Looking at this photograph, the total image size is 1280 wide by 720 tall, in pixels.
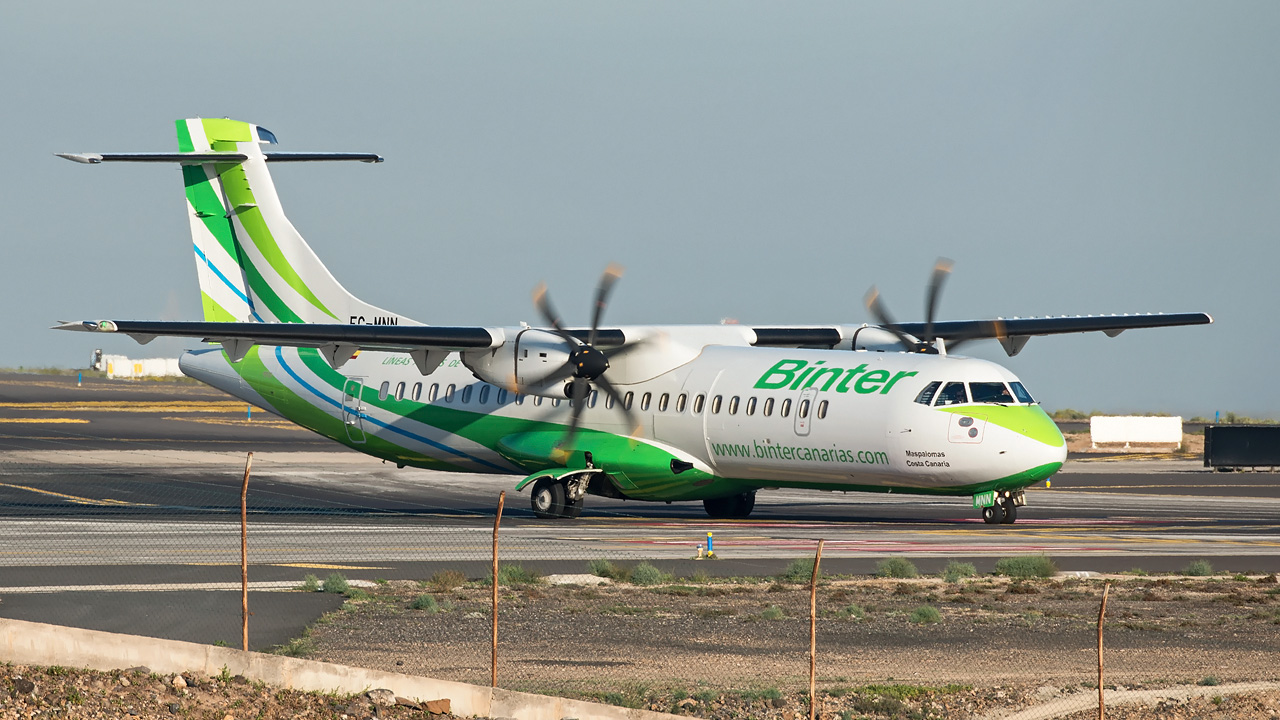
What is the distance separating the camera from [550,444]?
3094 cm

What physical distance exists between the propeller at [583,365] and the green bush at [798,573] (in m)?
8.77

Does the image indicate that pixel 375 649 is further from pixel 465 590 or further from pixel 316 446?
pixel 316 446

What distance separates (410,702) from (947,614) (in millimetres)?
8186

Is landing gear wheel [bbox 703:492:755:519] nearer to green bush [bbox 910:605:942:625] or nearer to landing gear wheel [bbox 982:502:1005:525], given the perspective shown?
landing gear wheel [bbox 982:502:1005:525]

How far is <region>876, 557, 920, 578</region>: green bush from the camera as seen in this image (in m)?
21.0

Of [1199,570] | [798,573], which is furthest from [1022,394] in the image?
[798,573]

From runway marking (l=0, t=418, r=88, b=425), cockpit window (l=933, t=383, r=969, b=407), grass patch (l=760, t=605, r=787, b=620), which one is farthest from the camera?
runway marking (l=0, t=418, r=88, b=425)

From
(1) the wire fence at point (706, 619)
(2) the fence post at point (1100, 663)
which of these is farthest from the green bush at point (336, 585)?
(2) the fence post at point (1100, 663)

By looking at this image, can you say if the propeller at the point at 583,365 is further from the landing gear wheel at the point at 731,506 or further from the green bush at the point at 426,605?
the green bush at the point at 426,605

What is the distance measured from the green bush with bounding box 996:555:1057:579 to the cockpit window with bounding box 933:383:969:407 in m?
4.98

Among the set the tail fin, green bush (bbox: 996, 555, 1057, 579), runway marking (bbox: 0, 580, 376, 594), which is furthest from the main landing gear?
the tail fin

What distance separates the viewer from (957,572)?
21.0 metres

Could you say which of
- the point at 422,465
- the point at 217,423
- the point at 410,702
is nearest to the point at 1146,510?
the point at 422,465

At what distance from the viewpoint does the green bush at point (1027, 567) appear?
21188 millimetres
